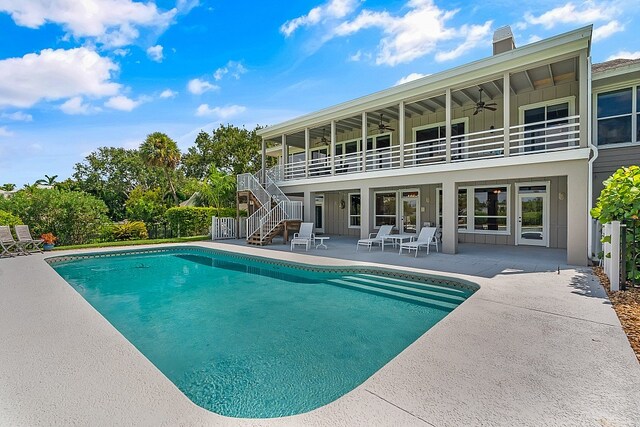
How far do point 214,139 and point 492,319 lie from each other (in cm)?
2955

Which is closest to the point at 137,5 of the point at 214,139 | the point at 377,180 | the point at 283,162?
the point at 283,162

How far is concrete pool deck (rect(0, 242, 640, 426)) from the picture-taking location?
2.45 m

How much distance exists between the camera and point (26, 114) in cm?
1873

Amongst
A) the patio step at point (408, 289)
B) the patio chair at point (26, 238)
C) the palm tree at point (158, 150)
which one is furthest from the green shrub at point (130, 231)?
the patio step at point (408, 289)

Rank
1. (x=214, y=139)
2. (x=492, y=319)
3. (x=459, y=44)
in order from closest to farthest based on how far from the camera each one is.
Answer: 1. (x=492, y=319)
2. (x=459, y=44)
3. (x=214, y=139)

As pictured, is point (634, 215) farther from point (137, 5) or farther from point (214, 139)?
point (214, 139)

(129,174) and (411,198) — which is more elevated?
(129,174)

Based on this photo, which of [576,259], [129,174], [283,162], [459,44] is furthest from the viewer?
[129,174]

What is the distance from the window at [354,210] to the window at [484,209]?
485cm

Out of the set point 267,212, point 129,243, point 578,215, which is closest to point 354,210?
point 267,212

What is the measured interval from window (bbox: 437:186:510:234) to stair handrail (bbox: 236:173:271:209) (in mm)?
8162

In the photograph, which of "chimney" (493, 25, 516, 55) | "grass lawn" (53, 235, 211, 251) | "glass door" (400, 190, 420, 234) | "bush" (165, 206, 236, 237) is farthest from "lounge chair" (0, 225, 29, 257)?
"chimney" (493, 25, 516, 55)

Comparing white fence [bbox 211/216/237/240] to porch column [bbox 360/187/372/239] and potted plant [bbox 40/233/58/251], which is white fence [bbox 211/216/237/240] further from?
porch column [bbox 360/187/372/239]

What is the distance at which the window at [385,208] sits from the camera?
16.0 m
